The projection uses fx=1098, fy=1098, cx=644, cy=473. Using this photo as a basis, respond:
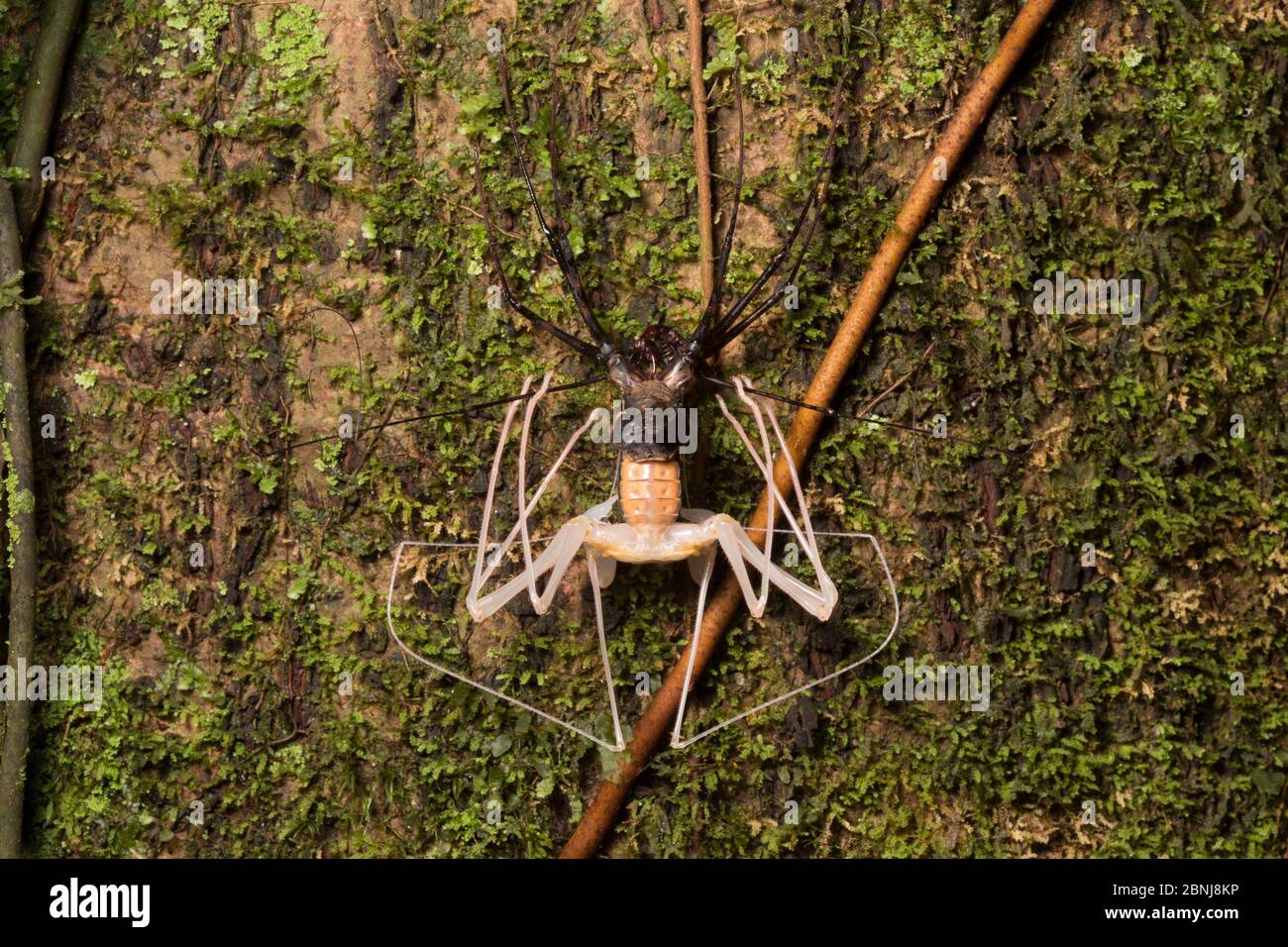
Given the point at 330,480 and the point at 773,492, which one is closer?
the point at 773,492

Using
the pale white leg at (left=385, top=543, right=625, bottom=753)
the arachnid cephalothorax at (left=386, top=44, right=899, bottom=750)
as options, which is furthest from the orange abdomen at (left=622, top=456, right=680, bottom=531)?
the pale white leg at (left=385, top=543, right=625, bottom=753)

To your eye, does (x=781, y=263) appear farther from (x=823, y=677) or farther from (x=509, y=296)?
(x=823, y=677)

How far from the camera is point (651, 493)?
10.3ft

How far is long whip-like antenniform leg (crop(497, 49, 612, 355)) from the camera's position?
3.36 m

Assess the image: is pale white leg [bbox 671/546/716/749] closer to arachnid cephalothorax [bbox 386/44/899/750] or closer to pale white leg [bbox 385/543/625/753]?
arachnid cephalothorax [bbox 386/44/899/750]

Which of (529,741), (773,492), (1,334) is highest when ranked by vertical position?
(1,334)

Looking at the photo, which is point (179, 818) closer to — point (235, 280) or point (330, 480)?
point (330, 480)

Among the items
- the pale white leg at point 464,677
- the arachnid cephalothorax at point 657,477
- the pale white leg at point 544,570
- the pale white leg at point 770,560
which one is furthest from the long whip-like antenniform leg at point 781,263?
the pale white leg at point 464,677

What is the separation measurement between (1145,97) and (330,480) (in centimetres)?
296

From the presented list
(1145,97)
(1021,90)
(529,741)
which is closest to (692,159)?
(1021,90)

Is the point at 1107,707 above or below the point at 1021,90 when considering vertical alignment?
below

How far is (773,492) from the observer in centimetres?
313

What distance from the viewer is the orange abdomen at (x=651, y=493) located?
3.15 meters

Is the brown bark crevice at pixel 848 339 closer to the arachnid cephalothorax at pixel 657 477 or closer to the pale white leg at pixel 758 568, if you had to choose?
the arachnid cephalothorax at pixel 657 477
